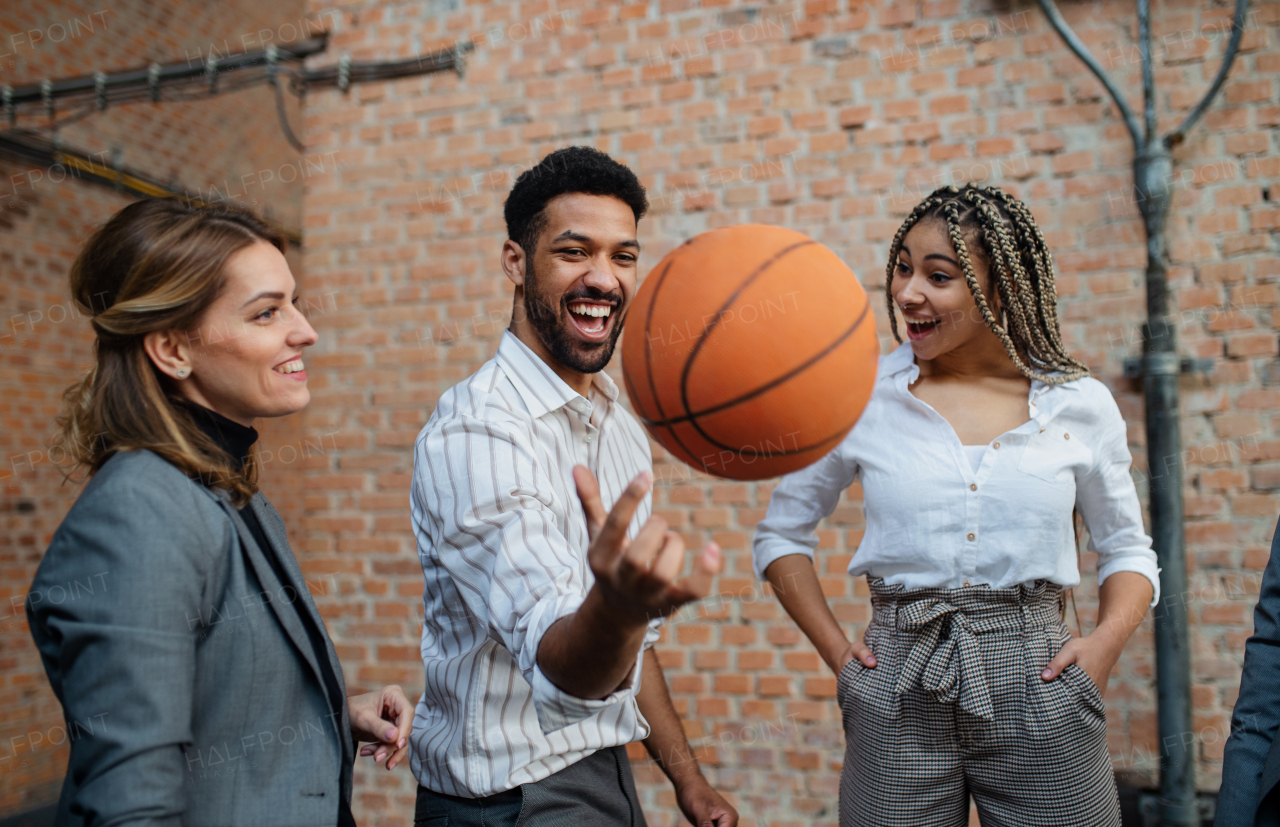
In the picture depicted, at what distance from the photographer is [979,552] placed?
1.76 m

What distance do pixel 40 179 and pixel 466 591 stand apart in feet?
18.9

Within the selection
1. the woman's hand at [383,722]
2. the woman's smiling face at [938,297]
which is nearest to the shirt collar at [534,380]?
the woman's hand at [383,722]

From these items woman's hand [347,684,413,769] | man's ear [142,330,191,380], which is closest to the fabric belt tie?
woman's hand [347,684,413,769]

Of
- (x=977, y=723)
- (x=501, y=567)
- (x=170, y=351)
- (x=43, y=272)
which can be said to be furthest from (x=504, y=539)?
(x=43, y=272)

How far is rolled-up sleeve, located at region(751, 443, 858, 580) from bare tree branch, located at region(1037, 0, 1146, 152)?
193 centimetres

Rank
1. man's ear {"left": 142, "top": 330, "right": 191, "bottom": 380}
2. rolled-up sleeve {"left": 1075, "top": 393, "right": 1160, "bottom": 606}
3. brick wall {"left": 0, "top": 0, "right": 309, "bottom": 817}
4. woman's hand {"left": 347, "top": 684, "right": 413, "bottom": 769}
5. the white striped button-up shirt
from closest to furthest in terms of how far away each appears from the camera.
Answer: the white striped button-up shirt
man's ear {"left": 142, "top": 330, "right": 191, "bottom": 380}
woman's hand {"left": 347, "top": 684, "right": 413, "bottom": 769}
rolled-up sleeve {"left": 1075, "top": 393, "right": 1160, "bottom": 606}
brick wall {"left": 0, "top": 0, "right": 309, "bottom": 817}

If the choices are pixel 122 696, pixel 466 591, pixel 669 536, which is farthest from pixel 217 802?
pixel 669 536

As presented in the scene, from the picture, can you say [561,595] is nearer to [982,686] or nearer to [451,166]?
[982,686]

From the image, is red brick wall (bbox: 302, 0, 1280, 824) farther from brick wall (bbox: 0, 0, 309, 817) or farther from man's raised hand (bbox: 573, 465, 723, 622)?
brick wall (bbox: 0, 0, 309, 817)

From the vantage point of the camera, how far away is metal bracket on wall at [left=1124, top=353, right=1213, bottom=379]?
2873mm

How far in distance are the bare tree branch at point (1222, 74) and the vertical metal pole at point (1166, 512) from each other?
66 millimetres

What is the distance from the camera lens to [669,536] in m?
1.05

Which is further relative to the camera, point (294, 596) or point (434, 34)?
point (434, 34)

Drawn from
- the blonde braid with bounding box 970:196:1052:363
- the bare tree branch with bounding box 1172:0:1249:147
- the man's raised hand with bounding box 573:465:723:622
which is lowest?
the man's raised hand with bounding box 573:465:723:622
